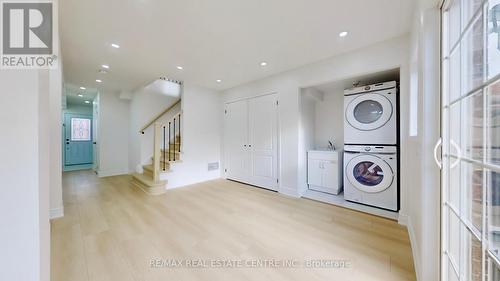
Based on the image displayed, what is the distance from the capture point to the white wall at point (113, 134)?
16.8 ft

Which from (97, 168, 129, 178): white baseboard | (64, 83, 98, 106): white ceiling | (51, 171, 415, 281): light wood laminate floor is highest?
(64, 83, 98, 106): white ceiling

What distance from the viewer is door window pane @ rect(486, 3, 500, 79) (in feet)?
2.27

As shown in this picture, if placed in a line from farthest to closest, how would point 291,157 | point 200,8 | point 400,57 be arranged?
point 291,157
point 400,57
point 200,8

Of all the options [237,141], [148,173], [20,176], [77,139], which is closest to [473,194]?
[20,176]

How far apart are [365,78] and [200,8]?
2639 mm

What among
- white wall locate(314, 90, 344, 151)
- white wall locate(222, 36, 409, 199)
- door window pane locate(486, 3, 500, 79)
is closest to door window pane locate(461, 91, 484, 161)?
door window pane locate(486, 3, 500, 79)

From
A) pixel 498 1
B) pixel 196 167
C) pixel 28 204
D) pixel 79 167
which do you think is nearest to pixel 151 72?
pixel 196 167

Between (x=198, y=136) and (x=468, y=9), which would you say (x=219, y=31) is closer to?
(x=468, y=9)

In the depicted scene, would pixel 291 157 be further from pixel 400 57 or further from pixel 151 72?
pixel 151 72

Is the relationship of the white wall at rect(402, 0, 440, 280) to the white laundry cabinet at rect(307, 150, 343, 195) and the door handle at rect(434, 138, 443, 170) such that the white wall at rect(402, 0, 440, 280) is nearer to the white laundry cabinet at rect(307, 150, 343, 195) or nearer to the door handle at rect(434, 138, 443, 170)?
the door handle at rect(434, 138, 443, 170)

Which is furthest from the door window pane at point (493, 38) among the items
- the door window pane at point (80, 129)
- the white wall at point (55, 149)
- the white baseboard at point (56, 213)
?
the door window pane at point (80, 129)

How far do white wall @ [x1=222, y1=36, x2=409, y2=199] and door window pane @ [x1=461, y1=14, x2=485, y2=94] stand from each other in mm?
1493

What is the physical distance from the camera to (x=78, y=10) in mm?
1819

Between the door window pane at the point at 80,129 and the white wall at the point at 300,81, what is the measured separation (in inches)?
259
